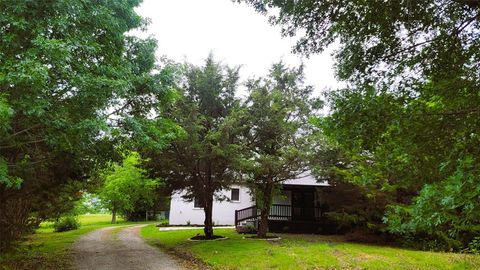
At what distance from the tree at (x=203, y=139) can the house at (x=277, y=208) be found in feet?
6.24

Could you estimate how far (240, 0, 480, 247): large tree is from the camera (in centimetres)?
559

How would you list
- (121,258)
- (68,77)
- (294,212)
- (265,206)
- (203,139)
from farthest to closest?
(294,212) < (265,206) < (203,139) < (121,258) < (68,77)

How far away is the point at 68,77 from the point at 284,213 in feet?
62.1

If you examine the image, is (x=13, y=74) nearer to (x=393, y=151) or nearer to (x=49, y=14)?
(x=49, y=14)

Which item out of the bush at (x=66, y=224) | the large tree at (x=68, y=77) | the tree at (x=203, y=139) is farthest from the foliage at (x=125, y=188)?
the large tree at (x=68, y=77)

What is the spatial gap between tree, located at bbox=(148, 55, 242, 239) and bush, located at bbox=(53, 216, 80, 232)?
527 inches

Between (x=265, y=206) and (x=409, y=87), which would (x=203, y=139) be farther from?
(x=409, y=87)

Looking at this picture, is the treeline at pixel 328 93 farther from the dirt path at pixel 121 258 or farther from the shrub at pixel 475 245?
the shrub at pixel 475 245

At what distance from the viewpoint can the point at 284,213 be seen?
23859 millimetres

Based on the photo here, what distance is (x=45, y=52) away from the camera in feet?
20.9

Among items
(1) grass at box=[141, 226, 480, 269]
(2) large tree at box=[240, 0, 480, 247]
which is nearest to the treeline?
(2) large tree at box=[240, 0, 480, 247]

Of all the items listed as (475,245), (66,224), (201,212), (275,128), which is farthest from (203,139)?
Result: (66,224)

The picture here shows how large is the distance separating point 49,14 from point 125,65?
2431 mm

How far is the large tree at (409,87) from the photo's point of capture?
5.59m
